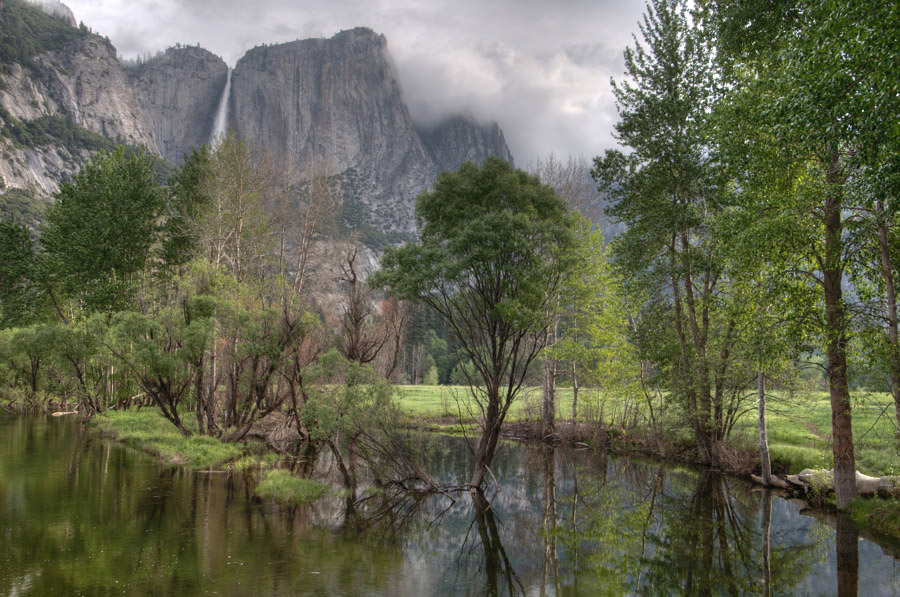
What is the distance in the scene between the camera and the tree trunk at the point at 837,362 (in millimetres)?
13773

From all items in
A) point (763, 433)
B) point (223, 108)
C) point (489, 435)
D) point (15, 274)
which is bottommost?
point (489, 435)

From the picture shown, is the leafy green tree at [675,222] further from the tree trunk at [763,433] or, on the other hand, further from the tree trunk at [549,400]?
the tree trunk at [549,400]

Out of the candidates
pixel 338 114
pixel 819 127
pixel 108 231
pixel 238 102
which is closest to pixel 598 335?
pixel 819 127

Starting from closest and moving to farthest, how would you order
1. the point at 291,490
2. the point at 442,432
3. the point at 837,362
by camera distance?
the point at 837,362, the point at 291,490, the point at 442,432

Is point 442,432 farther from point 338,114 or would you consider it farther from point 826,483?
point 338,114

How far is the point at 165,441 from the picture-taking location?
2477cm

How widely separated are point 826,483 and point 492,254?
12987mm

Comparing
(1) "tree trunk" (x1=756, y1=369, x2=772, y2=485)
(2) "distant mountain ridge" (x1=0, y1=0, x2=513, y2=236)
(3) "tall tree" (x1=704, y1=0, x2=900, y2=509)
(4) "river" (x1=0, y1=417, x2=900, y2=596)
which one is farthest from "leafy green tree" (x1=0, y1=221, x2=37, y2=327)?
(2) "distant mountain ridge" (x1=0, y1=0, x2=513, y2=236)

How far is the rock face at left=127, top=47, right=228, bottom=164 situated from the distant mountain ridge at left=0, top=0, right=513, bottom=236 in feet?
1.16

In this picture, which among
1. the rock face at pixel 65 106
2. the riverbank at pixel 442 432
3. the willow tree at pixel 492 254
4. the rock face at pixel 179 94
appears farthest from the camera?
the rock face at pixel 179 94

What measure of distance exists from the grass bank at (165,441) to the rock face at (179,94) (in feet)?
522

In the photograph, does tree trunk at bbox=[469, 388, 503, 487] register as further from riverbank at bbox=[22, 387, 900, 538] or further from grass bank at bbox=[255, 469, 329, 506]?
grass bank at bbox=[255, 469, 329, 506]

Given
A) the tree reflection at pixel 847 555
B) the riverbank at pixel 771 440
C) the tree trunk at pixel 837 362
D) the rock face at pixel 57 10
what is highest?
the rock face at pixel 57 10

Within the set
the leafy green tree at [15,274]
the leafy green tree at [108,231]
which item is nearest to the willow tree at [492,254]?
the leafy green tree at [108,231]
